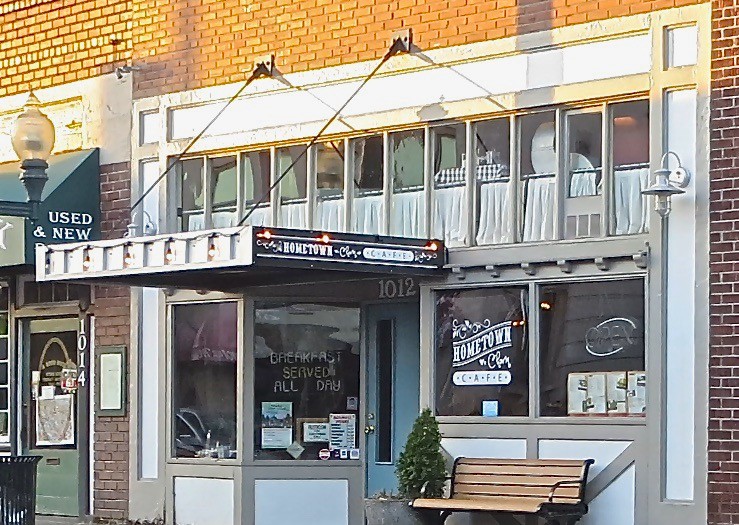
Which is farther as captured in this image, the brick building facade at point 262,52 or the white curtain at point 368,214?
the white curtain at point 368,214

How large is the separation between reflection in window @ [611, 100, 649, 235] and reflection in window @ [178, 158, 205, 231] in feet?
16.3

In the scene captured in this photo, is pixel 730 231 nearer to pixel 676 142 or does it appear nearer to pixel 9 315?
pixel 676 142

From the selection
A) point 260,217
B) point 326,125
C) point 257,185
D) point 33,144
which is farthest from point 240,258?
point 257,185

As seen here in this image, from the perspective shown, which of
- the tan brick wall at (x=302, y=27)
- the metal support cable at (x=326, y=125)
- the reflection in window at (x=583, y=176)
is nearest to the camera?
the reflection in window at (x=583, y=176)

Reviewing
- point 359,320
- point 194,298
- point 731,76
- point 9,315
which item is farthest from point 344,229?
point 9,315

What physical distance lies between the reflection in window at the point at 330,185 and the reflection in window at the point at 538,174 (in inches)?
83.7

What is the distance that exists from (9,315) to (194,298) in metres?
3.46

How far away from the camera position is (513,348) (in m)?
13.0

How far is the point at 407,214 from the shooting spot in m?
14.1

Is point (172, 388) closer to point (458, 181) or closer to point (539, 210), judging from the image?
point (458, 181)

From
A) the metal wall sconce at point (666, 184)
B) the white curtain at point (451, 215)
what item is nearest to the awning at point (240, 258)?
the white curtain at point (451, 215)

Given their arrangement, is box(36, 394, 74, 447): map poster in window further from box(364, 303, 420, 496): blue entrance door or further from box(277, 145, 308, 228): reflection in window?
box(364, 303, 420, 496): blue entrance door

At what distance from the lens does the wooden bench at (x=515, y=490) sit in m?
12.0

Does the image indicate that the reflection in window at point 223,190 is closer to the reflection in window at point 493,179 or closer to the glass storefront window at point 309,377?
the glass storefront window at point 309,377
